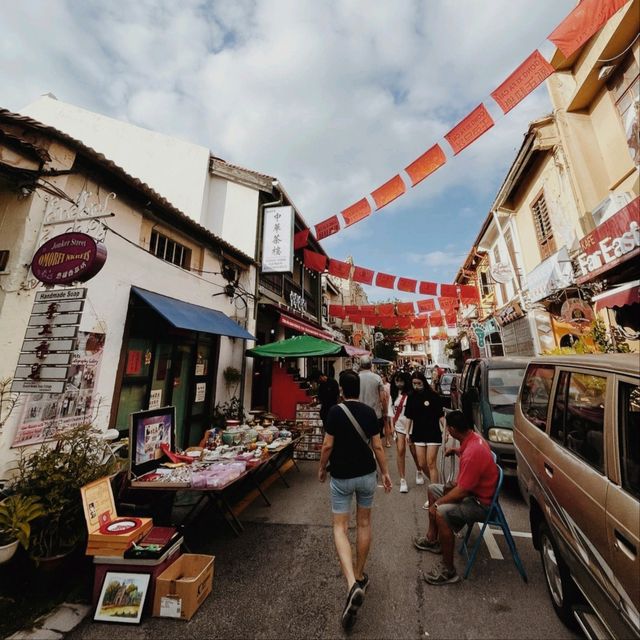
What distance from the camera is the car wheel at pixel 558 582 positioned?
7.54ft

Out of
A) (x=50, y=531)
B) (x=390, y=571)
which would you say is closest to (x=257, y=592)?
(x=390, y=571)

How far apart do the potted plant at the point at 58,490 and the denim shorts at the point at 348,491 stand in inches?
101

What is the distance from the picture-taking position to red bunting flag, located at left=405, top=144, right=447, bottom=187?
19.6 ft

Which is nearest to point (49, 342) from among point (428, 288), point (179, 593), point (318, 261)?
point (179, 593)

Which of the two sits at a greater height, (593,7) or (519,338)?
(593,7)

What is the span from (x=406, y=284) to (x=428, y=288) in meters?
0.81

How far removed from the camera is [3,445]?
3457 mm

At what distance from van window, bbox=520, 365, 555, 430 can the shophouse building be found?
506 centimetres

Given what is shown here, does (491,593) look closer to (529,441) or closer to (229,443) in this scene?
(529,441)

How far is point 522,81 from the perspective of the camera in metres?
4.93

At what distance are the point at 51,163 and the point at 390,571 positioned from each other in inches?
257

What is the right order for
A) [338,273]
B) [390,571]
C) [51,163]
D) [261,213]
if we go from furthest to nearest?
[338,273] < [261,213] < [51,163] < [390,571]

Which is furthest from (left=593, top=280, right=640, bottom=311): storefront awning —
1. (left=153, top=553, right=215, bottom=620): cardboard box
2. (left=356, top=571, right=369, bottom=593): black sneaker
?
(left=153, top=553, right=215, bottom=620): cardboard box

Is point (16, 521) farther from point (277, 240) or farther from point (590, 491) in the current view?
point (277, 240)
